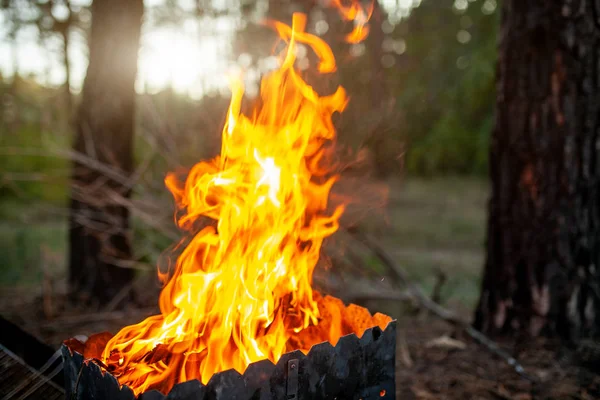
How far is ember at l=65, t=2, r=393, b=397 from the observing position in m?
→ 2.41

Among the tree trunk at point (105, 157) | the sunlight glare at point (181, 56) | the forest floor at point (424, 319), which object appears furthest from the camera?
the sunlight glare at point (181, 56)

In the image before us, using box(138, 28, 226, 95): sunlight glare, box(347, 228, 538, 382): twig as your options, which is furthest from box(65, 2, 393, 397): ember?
box(138, 28, 226, 95): sunlight glare

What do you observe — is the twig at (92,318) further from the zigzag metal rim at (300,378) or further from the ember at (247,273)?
the zigzag metal rim at (300,378)

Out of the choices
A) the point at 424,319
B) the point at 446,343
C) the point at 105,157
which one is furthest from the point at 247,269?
the point at 105,157

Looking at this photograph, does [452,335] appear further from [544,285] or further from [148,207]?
[148,207]

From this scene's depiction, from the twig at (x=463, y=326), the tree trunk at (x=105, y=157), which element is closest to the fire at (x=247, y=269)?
the twig at (x=463, y=326)

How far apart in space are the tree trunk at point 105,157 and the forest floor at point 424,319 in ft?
1.18

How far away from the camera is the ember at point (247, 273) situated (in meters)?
2.41

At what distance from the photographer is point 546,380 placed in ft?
11.7

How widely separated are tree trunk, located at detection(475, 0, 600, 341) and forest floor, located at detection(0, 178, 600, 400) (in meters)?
0.36

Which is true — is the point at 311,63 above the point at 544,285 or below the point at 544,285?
above


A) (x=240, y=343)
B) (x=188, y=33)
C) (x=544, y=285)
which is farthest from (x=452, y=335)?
(x=188, y=33)

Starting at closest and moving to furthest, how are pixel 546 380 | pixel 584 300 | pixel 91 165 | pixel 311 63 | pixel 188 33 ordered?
pixel 546 380 < pixel 584 300 < pixel 91 165 < pixel 311 63 < pixel 188 33

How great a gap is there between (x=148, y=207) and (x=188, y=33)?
15.0 ft
